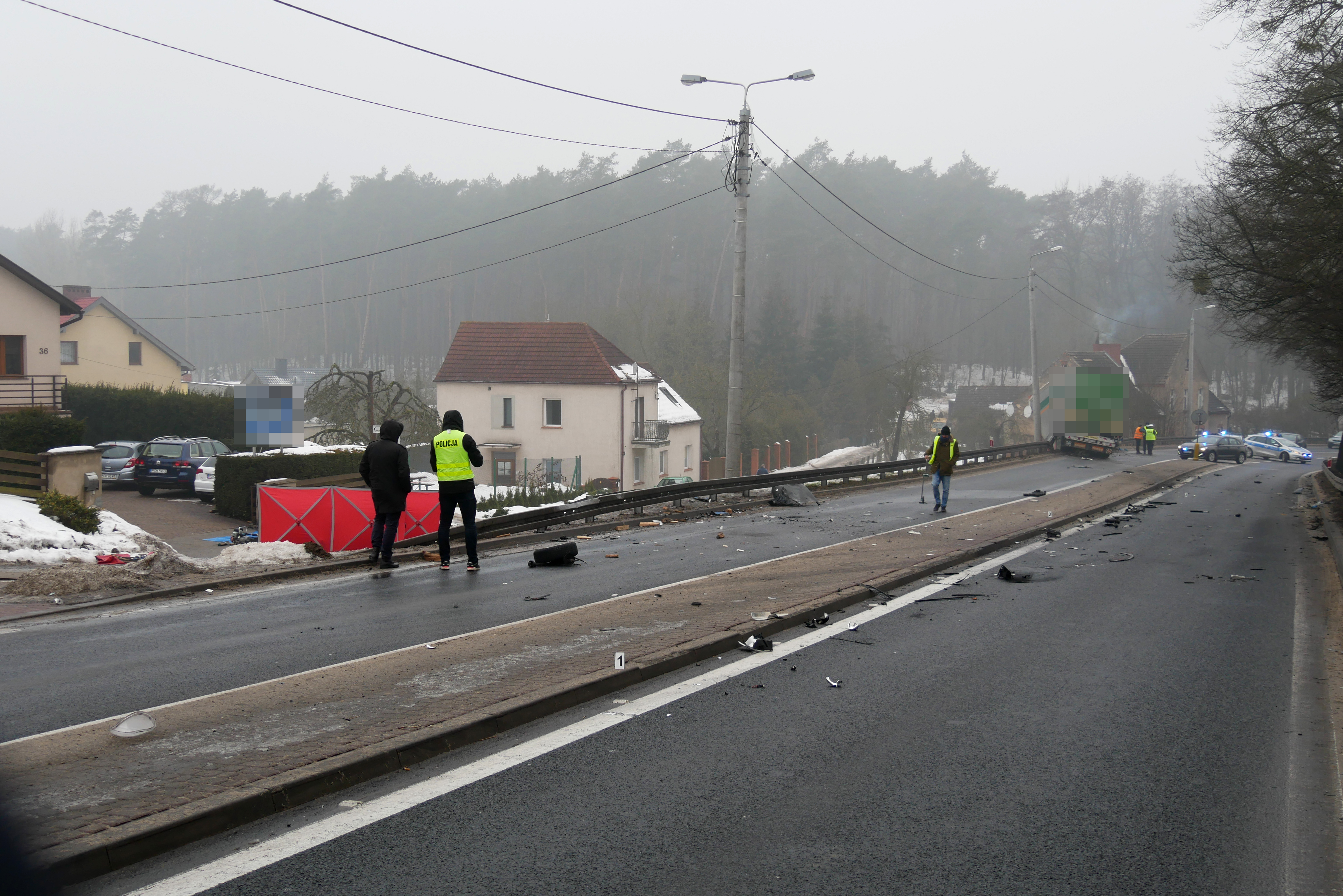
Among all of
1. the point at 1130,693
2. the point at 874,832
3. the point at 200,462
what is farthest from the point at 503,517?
the point at 200,462

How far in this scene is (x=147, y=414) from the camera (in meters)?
38.6

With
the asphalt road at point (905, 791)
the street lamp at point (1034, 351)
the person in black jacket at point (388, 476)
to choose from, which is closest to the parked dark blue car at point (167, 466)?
the person in black jacket at point (388, 476)

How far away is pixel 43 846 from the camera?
12.5 feet

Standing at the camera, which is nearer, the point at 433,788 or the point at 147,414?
the point at 433,788

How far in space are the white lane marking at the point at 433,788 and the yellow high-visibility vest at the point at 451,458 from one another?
16.1ft

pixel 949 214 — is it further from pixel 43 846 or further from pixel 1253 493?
pixel 43 846

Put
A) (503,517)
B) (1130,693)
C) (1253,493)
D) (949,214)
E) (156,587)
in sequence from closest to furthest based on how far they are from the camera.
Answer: (1130,693) < (156,587) < (503,517) < (1253,493) < (949,214)

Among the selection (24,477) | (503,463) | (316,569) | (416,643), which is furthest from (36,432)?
(503,463)

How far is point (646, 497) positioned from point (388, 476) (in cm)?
→ 835

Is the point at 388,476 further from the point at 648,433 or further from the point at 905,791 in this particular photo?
the point at 648,433

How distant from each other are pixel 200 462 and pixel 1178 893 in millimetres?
30254

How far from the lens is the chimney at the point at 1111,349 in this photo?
8181cm

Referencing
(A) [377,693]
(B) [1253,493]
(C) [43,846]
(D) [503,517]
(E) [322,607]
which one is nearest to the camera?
(C) [43,846]

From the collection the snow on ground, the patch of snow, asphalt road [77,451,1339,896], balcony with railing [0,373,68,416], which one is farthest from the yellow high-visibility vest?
balcony with railing [0,373,68,416]
